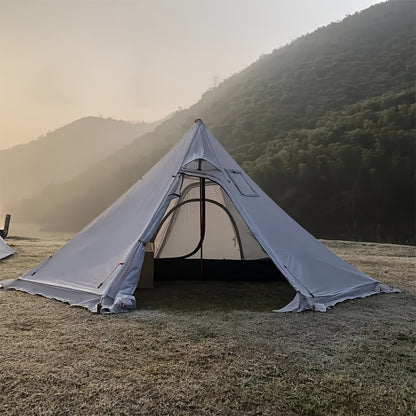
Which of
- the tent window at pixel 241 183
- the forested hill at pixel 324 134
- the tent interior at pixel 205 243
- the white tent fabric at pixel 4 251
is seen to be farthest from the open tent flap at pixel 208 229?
the forested hill at pixel 324 134

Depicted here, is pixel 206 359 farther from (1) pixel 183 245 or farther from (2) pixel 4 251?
(2) pixel 4 251

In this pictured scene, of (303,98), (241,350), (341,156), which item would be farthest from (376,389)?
(303,98)

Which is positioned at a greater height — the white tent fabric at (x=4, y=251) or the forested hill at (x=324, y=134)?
the forested hill at (x=324, y=134)

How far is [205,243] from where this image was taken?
4.81m

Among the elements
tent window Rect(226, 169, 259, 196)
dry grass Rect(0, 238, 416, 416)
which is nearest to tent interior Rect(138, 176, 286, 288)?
tent window Rect(226, 169, 259, 196)

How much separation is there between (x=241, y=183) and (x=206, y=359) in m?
2.35

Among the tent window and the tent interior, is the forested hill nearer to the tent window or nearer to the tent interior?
the tent interior

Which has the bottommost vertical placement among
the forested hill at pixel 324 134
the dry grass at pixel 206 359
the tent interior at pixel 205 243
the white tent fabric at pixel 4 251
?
the white tent fabric at pixel 4 251

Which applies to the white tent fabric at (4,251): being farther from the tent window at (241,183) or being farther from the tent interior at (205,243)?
the tent window at (241,183)

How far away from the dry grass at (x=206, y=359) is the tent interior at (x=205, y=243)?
47.2 inches

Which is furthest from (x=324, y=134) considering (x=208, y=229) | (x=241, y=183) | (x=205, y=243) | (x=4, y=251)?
(x=241, y=183)

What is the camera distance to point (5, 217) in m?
11.0

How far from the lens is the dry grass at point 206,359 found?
1610 millimetres

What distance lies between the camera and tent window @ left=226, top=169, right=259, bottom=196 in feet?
13.1
